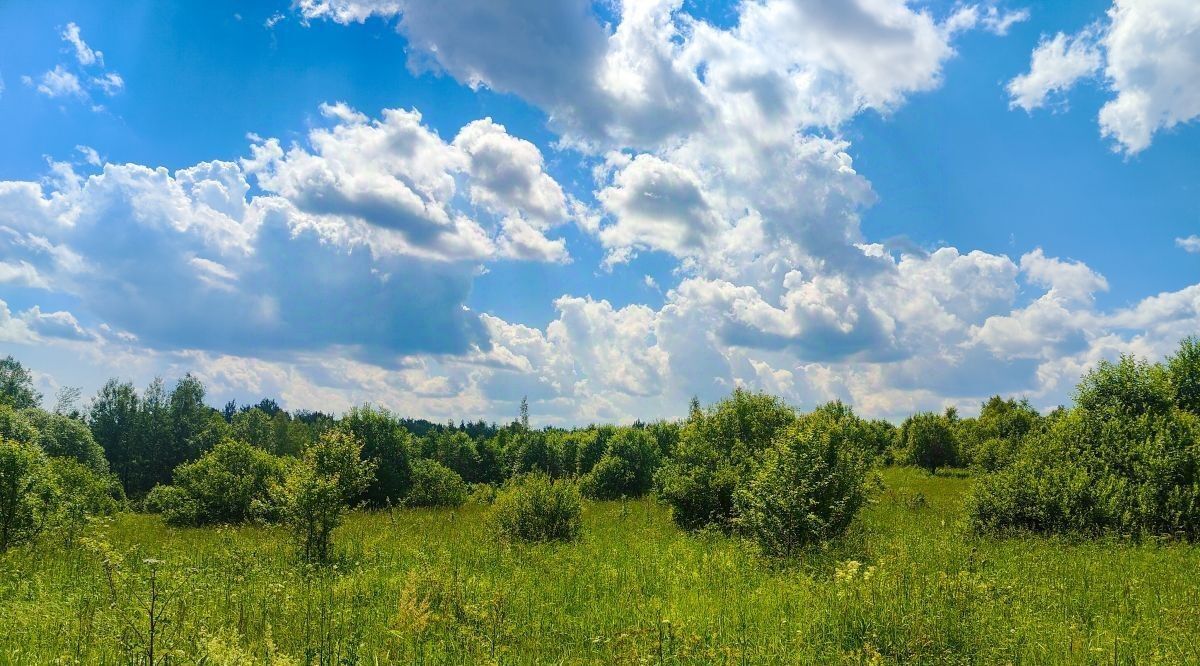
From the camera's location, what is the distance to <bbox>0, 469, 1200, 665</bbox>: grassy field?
823cm

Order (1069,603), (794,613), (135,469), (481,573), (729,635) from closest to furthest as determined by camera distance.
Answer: (729,635) → (794,613) → (1069,603) → (481,573) → (135,469)

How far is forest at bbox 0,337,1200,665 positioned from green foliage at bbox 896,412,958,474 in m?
25.7

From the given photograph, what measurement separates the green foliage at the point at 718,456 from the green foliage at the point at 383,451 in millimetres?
14490

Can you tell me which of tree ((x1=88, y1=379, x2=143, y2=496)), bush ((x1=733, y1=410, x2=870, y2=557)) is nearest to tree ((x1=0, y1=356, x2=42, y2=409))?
tree ((x1=88, y1=379, x2=143, y2=496))

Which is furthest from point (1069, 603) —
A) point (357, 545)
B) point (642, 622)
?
point (357, 545)

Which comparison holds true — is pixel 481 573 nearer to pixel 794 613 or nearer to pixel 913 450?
pixel 794 613

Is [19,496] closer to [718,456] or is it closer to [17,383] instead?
[718,456]

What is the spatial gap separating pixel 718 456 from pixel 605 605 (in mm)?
12558

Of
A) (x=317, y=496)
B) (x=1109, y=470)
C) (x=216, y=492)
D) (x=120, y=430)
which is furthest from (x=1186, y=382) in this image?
(x=120, y=430)

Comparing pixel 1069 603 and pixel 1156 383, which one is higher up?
pixel 1156 383

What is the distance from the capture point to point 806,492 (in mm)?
15297

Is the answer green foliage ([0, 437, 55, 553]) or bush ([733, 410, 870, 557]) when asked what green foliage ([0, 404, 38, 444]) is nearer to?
green foliage ([0, 437, 55, 553])

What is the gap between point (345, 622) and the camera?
9.55 meters

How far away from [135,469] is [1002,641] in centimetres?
10166
